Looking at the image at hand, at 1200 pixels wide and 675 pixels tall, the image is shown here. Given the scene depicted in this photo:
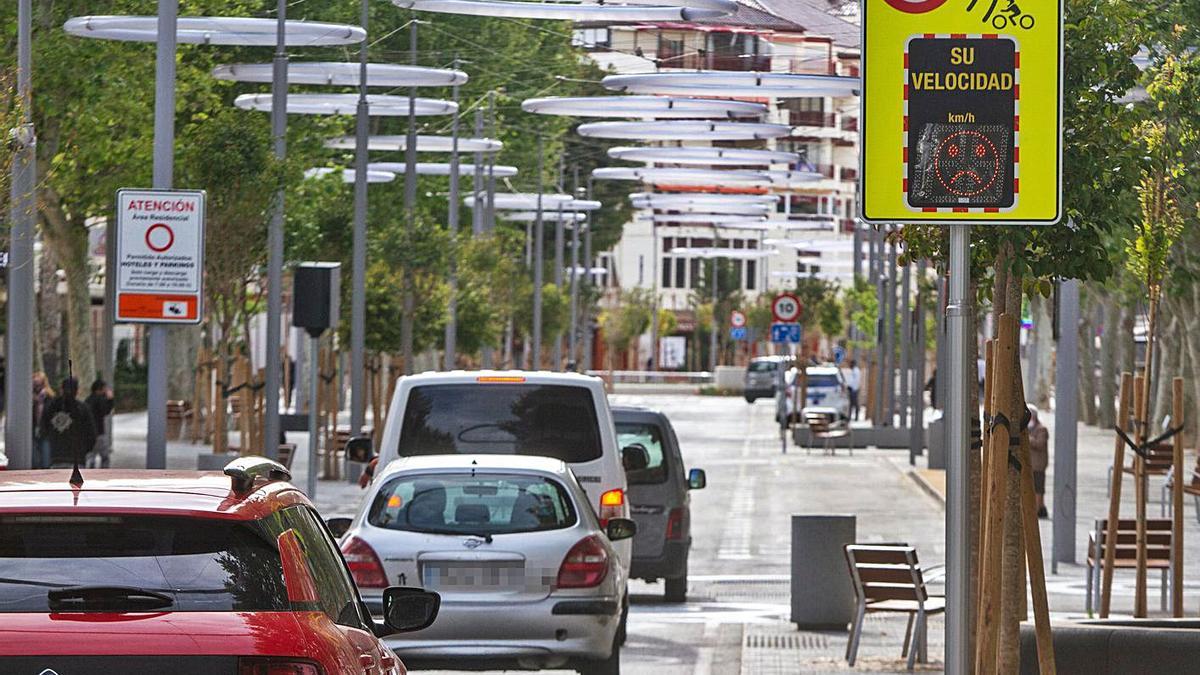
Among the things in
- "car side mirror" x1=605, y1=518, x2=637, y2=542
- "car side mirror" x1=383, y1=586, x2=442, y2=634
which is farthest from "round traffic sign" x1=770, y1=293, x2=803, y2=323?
"car side mirror" x1=383, y1=586, x2=442, y2=634

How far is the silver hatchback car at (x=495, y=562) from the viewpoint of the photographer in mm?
12797

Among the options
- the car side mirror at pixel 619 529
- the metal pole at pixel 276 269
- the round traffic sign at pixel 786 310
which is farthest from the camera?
the round traffic sign at pixel 786 310

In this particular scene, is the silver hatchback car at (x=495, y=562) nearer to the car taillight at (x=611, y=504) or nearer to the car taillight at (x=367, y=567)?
the car taillight at (x=367, y=567)

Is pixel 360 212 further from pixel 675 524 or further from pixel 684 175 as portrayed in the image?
pixel 684 175

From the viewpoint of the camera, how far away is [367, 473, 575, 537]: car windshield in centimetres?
1309

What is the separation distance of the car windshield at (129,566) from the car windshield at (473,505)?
696cm

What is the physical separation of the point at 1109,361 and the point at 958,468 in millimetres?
55708

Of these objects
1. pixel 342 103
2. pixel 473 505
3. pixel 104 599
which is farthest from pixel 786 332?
pixel 104 599

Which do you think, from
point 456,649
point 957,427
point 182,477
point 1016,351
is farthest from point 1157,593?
point 182,477

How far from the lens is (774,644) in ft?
54.4

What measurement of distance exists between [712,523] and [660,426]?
381 inches

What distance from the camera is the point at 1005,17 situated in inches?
315

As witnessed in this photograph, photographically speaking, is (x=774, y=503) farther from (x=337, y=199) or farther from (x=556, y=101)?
(x=337, y=199)

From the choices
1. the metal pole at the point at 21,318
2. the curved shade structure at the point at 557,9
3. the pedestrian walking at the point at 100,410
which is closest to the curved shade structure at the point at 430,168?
Answer: the pedestrian walking at the point at 100,410
